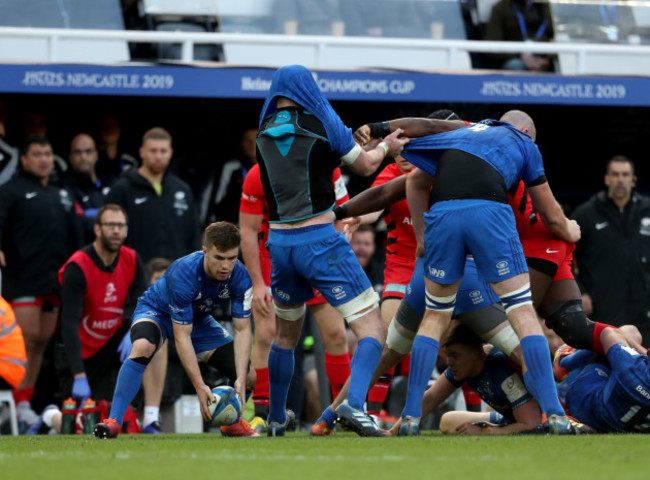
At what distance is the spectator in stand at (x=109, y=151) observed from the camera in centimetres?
1145

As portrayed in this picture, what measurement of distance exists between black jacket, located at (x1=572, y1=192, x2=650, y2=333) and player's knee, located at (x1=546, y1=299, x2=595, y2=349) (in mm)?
3564

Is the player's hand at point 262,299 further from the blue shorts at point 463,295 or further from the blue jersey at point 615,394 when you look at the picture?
the blue jersey at point 615,394

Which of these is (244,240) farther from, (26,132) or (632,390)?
(26,132)

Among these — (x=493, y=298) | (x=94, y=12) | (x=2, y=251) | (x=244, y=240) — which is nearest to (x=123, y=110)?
(x=94, y=12)

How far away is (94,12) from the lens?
11891 mm

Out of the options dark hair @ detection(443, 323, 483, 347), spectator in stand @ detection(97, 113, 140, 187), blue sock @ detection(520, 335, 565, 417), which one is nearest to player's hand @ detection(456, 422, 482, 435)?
dark hair @ detection(443, 323, 483, 347)

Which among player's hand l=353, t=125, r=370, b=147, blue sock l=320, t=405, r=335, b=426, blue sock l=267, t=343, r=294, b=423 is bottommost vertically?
blue sock l=320, t=405, r=335, b=426

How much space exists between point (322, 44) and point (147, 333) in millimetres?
4558

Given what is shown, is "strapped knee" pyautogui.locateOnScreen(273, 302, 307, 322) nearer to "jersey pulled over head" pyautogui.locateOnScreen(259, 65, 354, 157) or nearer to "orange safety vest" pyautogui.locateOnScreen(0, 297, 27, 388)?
"jersey pulled over head" pyautogui.locateOnScreen(259, 65, 354, 157)

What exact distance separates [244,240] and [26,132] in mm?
3695

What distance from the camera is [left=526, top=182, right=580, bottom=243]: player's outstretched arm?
6.90m

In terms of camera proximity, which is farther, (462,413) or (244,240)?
(244,240)

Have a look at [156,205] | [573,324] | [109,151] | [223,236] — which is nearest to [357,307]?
[223,236]

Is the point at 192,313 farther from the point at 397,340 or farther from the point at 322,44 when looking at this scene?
the point at 322,44
